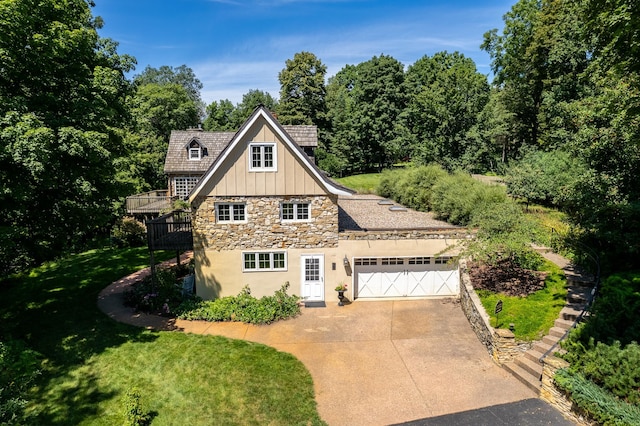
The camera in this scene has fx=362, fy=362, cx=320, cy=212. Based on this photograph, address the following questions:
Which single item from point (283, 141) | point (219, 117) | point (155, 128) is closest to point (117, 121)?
point (283, 141)

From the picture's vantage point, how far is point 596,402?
8.98m

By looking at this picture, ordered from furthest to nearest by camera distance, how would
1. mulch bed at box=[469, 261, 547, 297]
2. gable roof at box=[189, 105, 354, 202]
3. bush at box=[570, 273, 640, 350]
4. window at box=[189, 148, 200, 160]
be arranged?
window at box=[189, 148, 200, 160] → gable roof at box=[189, 105, 354, 202] → mulch bed at box=[469, 261, 547, 297] → bush at box=[570, 273, 640, 350]

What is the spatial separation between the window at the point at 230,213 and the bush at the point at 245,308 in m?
3.39

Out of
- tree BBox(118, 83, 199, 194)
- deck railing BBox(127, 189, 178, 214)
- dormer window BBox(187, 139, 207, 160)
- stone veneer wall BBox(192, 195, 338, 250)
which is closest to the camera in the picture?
stone veneer wall BBox(192, 195, 338, 250)

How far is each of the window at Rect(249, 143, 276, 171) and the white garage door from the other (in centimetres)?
641

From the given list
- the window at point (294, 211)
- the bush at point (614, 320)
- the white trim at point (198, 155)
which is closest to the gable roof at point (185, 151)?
the white trim at point (198, 155)

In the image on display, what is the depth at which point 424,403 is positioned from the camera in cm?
1072

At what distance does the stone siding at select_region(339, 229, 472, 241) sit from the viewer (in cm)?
1777

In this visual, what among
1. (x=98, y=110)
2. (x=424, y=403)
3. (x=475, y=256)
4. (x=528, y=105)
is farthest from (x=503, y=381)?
(x=528, y=105)

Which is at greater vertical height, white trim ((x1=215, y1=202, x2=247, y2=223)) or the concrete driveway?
white trim ((x1=215, y1=202, x2=247, y2=223))

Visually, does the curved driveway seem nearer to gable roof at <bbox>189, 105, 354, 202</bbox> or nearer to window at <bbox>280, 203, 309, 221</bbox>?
window at <bbox>280, 203, 309, 221</bbox>

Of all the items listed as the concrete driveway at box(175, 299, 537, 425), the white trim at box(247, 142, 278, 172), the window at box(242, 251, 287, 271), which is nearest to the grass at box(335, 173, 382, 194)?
the window at box(242, 251, 287, 271)

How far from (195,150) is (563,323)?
97.4ft

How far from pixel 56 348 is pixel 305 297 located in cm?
1025
